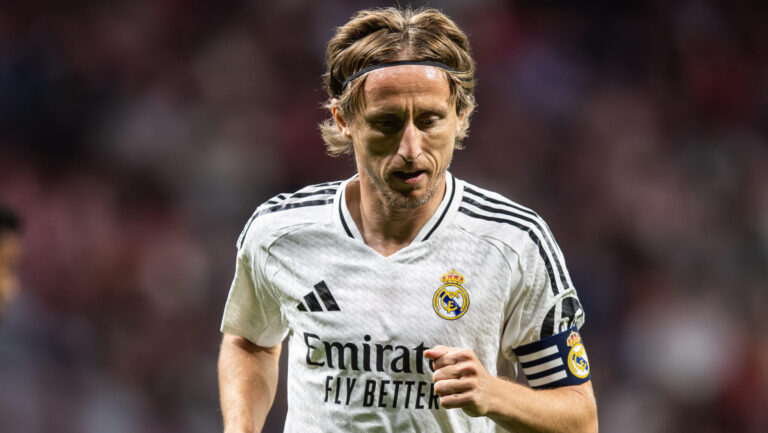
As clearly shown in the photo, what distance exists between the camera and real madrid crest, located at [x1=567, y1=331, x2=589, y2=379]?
8.33 feet

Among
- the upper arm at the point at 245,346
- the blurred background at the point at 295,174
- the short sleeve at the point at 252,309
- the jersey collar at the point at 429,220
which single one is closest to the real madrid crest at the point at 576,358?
the jersey collar at the point at 429,220

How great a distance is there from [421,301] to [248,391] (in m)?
0.80

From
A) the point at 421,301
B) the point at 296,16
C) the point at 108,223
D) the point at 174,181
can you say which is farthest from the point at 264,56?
the point at 421,301

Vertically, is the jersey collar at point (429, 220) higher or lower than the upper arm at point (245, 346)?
higher

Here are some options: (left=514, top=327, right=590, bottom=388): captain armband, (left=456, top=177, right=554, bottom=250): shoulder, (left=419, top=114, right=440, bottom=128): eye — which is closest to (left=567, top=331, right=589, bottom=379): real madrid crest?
(left=514, top=327, right=590, bottom=388): captain armband

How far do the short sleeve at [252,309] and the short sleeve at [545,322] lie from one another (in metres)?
0.86

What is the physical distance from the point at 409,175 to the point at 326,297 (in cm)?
47

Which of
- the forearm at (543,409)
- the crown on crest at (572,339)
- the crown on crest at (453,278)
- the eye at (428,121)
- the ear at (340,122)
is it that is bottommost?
the forearm at (543,409)

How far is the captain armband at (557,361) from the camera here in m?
2.53

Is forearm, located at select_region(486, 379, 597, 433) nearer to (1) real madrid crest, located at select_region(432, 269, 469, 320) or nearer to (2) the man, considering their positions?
(2) the man

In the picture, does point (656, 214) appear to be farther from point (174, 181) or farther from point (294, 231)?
point (294, 231)

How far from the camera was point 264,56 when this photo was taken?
22.8 ft

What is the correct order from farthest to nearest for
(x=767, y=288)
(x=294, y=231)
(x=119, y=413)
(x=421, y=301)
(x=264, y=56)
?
(x=264, y=56)
(x=767, y=288)
(x=119, y=413)
(x=294, y=231)
(x=421, y=301)

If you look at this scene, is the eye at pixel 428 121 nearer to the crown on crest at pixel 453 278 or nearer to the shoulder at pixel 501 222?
the shoulder at pixel 501 222
